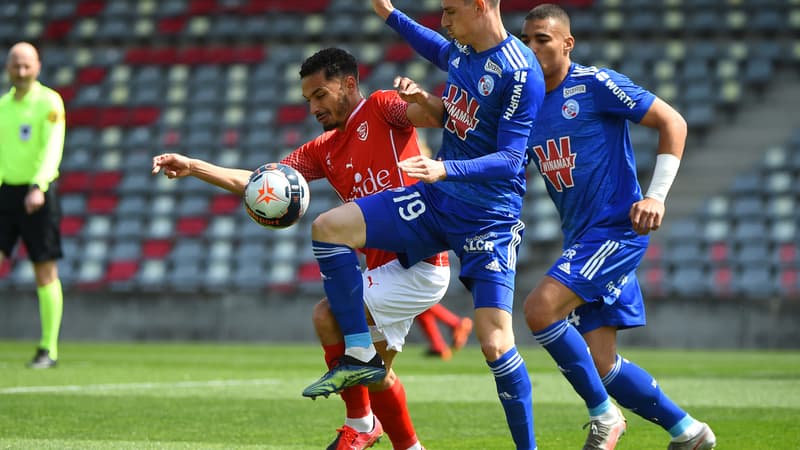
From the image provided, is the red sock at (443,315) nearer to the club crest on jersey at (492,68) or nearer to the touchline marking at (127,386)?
the touchline marking at (127,386)

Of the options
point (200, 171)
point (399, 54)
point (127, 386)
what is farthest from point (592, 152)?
point (399, 54)

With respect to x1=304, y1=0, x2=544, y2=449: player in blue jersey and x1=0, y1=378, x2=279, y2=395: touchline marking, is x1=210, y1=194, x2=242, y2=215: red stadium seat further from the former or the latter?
x1=304, y1=0, x2=544, y2=449: player in blue jersey

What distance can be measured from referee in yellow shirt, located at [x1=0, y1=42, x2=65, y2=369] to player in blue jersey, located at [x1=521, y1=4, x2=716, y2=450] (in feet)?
18.4

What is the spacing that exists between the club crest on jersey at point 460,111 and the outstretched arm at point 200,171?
91cm

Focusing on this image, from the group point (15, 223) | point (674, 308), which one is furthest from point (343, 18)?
point (15, 223)

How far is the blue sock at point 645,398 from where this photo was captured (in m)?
4.82

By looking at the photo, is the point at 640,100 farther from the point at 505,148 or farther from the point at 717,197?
the point at 717,197

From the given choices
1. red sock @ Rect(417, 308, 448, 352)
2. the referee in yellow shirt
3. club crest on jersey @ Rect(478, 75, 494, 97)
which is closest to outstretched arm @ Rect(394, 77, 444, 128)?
club crest on jersey @ Rect(478, 75, 494, 97)

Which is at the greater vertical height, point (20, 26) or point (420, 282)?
point (20, 26)

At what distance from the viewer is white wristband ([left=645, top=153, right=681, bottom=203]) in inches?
181

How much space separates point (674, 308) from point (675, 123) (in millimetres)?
10603

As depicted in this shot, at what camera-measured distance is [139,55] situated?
67.2 feet

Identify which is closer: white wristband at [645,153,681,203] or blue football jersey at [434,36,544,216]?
blue football jersey at [434,36,544,216]

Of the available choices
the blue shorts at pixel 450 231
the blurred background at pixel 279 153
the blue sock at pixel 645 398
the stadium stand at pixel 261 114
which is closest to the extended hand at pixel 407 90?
the blue shorts at pixel 450 231
